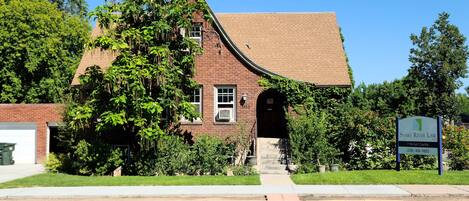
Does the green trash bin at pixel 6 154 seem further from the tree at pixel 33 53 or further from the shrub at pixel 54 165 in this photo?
the tree at pixel 33 53

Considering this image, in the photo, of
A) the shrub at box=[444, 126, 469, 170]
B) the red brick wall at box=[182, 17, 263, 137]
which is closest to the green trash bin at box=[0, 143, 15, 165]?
the red brick wall at box=[182, 17, 263, 137]

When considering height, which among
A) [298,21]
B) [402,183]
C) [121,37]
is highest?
[298,21]

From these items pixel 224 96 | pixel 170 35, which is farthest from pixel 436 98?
pixel 170 35

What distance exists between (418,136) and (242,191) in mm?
7113

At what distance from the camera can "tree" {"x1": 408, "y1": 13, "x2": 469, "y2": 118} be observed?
52.4 m

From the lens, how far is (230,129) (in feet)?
73.9

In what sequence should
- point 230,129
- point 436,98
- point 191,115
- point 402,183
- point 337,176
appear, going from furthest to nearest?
point 436,98
point 230,129
point 191,115
point 337,176
point 402,183

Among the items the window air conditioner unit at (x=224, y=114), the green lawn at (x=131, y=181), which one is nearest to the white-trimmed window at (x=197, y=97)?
the window air conditioner unit at (x=224, y=114)

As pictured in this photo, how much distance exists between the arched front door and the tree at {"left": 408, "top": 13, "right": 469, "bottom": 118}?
107 feet

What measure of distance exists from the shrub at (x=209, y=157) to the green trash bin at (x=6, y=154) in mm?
11765

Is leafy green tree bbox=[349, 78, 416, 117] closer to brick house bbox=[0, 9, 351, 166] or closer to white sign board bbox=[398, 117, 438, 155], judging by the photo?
brick house bbox=[0, 9, 351, 166]

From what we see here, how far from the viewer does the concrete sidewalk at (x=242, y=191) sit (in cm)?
1324

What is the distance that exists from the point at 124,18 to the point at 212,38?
4.47m

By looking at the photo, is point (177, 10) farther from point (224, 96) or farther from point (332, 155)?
point (332, 155)
